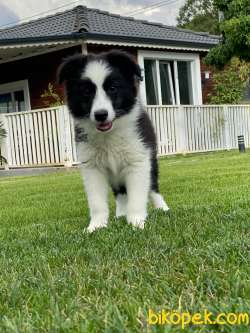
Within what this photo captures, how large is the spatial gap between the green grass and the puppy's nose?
2.83ft

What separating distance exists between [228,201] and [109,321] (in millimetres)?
3611

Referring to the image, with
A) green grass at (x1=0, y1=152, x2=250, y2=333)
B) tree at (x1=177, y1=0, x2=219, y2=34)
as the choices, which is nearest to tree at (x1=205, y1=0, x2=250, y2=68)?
green grass at (x1=0, y1=152, x2=250, y2=333)

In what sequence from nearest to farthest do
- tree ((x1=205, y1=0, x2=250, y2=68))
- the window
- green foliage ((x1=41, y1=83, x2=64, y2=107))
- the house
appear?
the house < green foliage ((x1=41, y1=83, x2=64, y2=107)) < tree ((x1=205, y1=0, x2=250, y2=68)) < the window

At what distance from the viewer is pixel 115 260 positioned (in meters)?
3.07

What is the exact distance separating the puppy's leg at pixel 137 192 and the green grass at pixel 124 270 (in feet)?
0.42

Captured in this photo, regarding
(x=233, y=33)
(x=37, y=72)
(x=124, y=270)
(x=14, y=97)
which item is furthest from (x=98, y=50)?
(x=124, y=270)

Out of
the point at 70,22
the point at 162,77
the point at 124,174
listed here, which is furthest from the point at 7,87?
the point at 124,174

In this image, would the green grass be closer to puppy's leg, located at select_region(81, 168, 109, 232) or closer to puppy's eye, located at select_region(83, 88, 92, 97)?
puppy's leg, located at select_region(81, 168, 109, 232)

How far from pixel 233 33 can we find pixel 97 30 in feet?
14.7

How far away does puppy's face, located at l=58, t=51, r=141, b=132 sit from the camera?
435 cm

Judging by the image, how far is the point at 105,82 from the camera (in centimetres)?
436

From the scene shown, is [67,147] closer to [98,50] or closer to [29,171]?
[29,171]

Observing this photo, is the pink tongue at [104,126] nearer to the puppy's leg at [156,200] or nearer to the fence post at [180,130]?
the puppy's leg at [156,200]

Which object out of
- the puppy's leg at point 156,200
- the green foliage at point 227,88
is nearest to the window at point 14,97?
the green foliage at point 227,88
